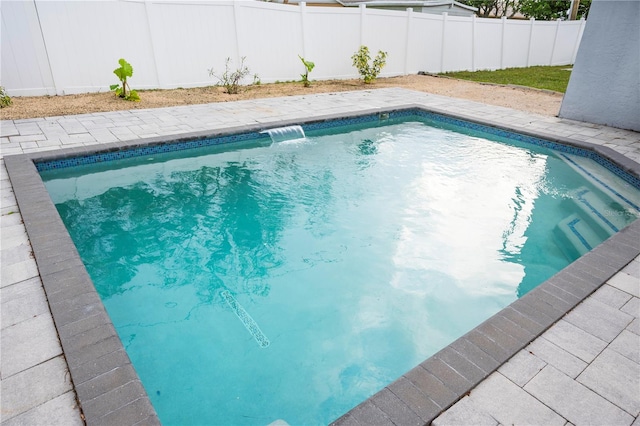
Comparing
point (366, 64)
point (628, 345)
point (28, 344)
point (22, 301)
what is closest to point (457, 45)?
point (366, 64)

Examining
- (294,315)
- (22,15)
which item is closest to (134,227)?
(294,315)

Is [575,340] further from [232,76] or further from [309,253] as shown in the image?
[232,76]

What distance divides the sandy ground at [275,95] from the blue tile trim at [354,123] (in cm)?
200

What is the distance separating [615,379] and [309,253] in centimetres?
271

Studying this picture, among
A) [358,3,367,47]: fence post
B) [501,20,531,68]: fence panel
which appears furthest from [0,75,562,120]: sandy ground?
[501,20,531,68]: fence panel

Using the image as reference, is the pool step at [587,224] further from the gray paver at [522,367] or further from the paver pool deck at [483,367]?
the gray paver at [522,367]

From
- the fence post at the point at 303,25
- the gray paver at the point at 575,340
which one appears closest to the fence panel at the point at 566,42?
the fence post at the point at 303,25

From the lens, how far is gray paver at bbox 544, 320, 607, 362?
2242 millimetres

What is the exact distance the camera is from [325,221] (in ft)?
15.7

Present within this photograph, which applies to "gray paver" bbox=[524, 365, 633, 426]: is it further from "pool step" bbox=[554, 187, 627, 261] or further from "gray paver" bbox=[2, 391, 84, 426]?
"pool step" bbox=[554, 187, 627, 261]

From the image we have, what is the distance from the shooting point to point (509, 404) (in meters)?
1.91

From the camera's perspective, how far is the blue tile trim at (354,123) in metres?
5.54

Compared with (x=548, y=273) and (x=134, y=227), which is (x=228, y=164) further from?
(x=548, y=273)

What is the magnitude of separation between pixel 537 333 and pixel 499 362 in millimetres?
411
